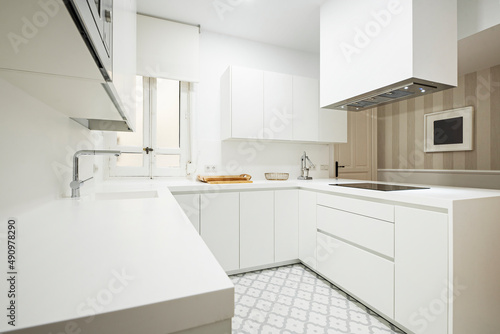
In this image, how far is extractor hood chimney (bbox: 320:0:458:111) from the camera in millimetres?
1522

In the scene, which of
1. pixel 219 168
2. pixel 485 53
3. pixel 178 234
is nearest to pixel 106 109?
pixel 178 234

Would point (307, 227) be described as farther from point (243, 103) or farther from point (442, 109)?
point (442, 109)

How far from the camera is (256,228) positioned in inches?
89.6

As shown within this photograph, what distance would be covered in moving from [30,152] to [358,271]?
6.56 feet

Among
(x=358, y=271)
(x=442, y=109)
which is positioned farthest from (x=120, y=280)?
(x=442, y=109)

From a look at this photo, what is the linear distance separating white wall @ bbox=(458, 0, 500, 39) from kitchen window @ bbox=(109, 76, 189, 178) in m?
2.46

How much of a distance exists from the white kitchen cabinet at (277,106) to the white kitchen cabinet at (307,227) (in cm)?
71

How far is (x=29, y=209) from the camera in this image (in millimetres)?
925

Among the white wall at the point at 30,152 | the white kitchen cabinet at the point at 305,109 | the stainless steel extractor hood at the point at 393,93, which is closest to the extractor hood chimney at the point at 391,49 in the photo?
the stainless steel extractor hood at the point at 393,93

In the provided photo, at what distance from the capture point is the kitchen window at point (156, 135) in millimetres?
2521

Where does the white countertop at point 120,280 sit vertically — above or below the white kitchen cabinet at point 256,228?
above

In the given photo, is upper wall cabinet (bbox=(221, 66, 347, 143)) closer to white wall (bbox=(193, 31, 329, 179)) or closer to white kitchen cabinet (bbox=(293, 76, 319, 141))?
white kitchen cabinet (bbox=(293, 76, 319, 141))

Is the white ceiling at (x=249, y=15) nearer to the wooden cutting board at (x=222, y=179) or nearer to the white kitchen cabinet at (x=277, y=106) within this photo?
the white kitchen cabinet at (x=277, y=106)

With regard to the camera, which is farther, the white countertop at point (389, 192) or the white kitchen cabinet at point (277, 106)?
the white kitchen cabinet at point (277, 106)
